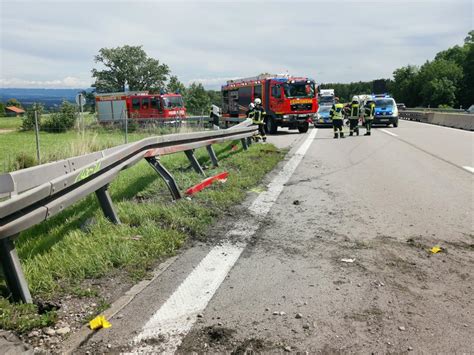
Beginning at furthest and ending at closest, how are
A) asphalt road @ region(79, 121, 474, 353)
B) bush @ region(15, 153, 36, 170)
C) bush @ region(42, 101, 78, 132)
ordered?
bush @ region(42, 101, 78, 132)
bush @ region(15, 153, 36, 170)
asphalt road @ region(79, 121, 474, 353)

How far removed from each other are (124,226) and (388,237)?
279 centimetres

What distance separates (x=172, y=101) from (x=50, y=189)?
33.1 metres

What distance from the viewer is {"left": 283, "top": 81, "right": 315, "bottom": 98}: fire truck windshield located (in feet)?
80.6

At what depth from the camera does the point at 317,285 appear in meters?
3.63

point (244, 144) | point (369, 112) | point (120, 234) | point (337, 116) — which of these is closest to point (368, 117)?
point (369, 112)

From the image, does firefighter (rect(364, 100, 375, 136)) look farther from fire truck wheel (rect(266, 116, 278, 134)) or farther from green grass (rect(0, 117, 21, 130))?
green grass (rect(0, 117, 21, 130))

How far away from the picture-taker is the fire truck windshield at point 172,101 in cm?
3545

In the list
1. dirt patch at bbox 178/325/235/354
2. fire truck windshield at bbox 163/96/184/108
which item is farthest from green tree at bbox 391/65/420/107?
dirt patch at bbox 178/325/235/354

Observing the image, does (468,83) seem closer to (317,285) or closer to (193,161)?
(193,161)

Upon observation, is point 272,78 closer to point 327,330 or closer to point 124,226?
point 124,226

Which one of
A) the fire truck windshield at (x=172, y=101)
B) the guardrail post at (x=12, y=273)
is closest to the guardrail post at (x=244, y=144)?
the guardrail post at (x=12, y=273)

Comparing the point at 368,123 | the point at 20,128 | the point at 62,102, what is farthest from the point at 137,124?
the point at 368,123

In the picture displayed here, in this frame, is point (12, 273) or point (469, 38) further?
point (469, 38)

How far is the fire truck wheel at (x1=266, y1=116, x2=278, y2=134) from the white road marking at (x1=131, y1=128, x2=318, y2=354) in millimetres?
19984
